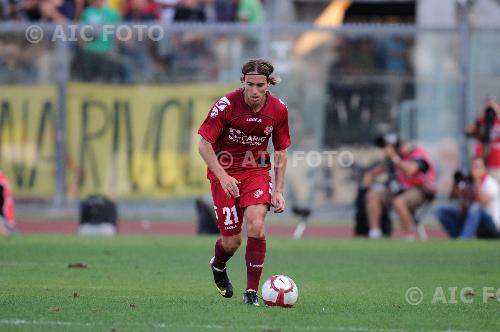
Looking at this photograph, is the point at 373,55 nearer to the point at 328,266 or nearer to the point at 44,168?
the point at 44,168

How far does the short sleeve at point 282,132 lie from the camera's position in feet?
35.8

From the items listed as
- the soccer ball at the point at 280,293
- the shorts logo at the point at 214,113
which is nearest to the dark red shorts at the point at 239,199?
the shorts logo at the point at 214,113

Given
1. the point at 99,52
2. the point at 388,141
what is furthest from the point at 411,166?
the point at 99,52

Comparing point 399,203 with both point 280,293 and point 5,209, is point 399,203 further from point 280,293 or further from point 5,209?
point 280,293

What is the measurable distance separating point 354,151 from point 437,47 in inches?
95.7

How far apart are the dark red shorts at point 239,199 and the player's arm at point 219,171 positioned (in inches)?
3.5

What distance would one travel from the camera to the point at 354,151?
23500mm

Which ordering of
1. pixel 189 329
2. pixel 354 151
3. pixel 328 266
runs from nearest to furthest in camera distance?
pixel 189 329 → pixel 328 266 → pixel 354 151

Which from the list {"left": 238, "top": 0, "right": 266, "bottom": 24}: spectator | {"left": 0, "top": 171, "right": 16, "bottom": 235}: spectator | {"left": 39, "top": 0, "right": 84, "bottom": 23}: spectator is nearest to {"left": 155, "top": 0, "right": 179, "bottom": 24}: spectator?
{"left": 238, "top": 0, "right": 266, "bottom": 24}: spectator

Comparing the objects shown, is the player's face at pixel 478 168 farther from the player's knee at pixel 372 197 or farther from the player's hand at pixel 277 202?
the player's hand at pixel 277 202

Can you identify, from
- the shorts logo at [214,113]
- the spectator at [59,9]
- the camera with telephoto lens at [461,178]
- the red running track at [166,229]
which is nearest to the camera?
the shorts logo at [214,113]

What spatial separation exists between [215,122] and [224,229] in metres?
0.89

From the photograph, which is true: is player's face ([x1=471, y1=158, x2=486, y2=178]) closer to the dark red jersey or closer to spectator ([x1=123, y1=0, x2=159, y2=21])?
spectator ([x1=123, y1=0, x2=159, y2=21])

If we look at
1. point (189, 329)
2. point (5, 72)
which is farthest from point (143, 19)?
point (189, 329)
